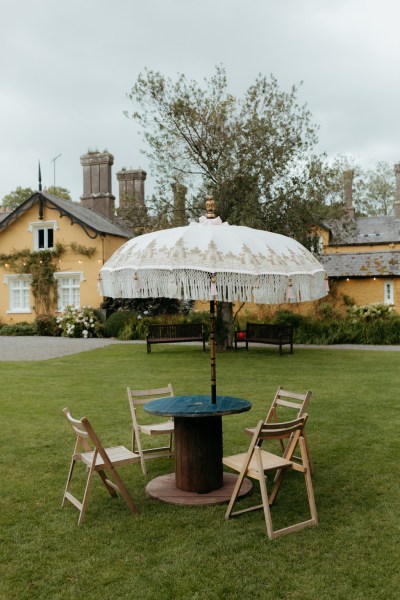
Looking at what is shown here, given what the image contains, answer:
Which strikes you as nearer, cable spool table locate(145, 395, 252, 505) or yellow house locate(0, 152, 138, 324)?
cable spool table locate(145, 395, 252, 505)

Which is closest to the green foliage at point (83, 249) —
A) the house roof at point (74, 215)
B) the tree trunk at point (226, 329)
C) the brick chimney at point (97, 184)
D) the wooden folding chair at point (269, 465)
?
the house roof at point (74, 215)

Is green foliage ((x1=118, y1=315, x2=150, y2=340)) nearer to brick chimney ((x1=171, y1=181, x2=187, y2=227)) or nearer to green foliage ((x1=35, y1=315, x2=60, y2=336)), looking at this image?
green foliage ((x1=35, y1=315, x2=60, y2=336))

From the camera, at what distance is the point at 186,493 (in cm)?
539

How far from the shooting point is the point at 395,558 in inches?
161

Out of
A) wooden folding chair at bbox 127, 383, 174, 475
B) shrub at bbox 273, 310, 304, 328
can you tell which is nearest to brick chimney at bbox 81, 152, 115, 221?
shrub at bbox 273, 310, 304, 328

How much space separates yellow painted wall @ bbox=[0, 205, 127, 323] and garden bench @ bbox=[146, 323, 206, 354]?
948 centimetres

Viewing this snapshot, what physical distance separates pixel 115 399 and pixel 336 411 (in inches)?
156

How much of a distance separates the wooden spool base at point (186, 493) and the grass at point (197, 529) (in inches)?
3.3

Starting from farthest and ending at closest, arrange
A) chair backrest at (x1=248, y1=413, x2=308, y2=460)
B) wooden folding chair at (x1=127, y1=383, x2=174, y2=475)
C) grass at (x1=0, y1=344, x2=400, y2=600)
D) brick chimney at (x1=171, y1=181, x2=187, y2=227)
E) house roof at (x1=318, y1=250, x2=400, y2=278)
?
1. house roof at (x1=318, y1=250, x2=400, y2=278)
2. brick chimney at (x1=171, y1=181, x2=187, y2=227)
3. wooden folding chair at (x1=127, y1=383, x2=174, y2=475)
4. chair backrest at (x1=248, y1=413, x2=308, y2=460)
5. grass at (x1=0, y1=344, x2=400, y2=600)

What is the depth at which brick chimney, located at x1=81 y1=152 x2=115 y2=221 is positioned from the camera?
29516 mm

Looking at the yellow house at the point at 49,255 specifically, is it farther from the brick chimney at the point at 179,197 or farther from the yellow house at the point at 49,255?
the brick chimney at the point at 179,197

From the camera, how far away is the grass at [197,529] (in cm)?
377

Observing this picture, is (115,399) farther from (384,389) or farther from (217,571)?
(217,571)

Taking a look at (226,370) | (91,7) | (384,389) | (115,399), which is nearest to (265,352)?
(226,370)
